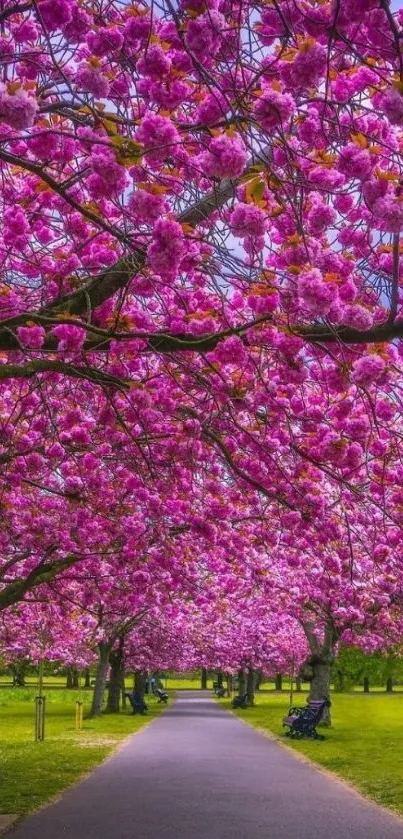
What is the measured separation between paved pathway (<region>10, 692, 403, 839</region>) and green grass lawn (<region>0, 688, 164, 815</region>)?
1.31 ft

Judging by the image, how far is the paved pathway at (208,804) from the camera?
27.6 feet

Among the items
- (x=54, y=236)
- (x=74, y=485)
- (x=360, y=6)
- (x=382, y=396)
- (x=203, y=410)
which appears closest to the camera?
(x=360, y=6)

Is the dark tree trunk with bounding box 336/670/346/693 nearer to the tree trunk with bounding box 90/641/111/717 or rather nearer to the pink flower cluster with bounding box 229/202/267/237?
the tree trunk with bounding box 90/641/111/717

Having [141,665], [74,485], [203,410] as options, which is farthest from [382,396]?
[141,665]

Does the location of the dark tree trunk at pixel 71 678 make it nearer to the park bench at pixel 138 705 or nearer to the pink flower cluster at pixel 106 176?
the park bench at pixel 138 705

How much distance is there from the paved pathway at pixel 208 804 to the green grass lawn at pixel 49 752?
399 mm

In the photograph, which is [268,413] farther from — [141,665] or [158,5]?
[141,665]

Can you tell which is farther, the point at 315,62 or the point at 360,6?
the point at 315,62

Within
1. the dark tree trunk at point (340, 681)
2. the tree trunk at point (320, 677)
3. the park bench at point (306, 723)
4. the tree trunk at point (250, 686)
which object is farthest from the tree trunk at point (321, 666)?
the dark tree trunk at point (340, 681)

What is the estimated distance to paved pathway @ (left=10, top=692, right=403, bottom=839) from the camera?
8398mm

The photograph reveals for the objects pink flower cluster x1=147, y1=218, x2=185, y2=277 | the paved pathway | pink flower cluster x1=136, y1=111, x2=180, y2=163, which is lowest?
the paved pathway

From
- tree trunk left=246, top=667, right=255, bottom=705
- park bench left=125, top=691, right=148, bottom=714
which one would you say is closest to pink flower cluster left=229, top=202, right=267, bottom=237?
park bench left=125, top=691, right=148, bottom=714

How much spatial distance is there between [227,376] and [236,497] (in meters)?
3.71

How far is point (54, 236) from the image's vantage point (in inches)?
283
